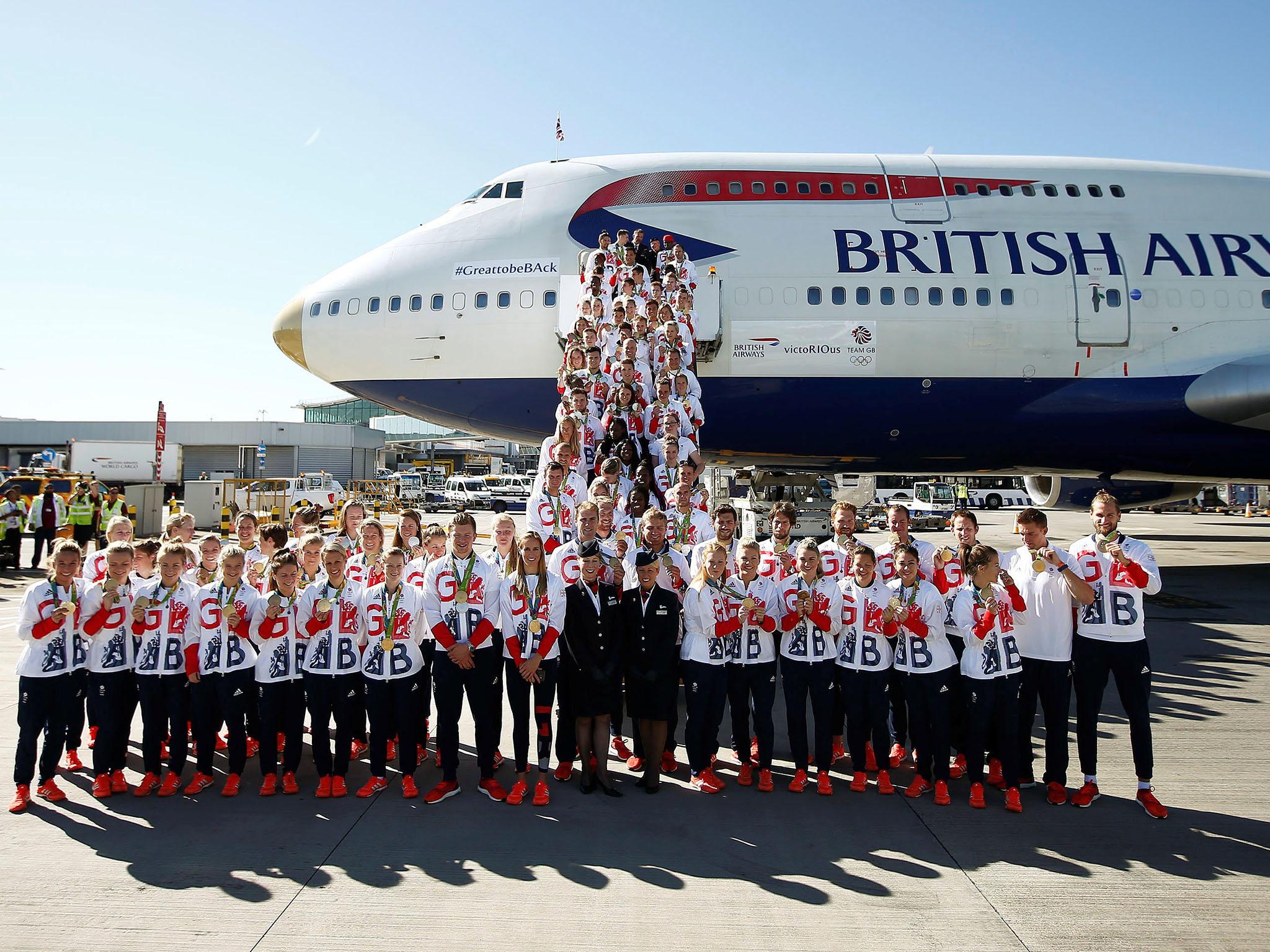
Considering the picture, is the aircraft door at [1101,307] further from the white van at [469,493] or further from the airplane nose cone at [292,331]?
the white van at [469,493]

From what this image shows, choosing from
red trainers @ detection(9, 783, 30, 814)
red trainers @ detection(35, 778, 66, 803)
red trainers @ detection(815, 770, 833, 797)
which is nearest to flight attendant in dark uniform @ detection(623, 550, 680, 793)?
red trainers @ detection(815, 770, 833, 797)

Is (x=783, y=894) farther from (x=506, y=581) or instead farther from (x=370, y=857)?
(x=506, y=581)

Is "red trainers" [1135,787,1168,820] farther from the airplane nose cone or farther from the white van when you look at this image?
the white van

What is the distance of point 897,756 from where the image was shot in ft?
19.0

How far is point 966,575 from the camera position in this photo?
17.8 feet

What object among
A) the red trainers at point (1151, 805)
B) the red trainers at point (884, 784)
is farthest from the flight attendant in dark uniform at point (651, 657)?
the red trainers at point (1151, 805)

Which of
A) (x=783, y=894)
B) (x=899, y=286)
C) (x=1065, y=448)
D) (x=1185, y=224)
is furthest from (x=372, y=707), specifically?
(x=1185, y=224)

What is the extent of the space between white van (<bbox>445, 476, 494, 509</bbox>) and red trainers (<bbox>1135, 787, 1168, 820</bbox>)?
3940 cm

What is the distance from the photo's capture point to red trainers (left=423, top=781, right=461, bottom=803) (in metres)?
5.02

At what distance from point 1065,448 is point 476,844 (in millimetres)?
12805

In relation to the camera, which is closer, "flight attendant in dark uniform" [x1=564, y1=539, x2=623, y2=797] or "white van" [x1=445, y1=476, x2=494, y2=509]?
"flight attendant in dark uniform" [x1=564, y1=539, x2=623, y2=797]

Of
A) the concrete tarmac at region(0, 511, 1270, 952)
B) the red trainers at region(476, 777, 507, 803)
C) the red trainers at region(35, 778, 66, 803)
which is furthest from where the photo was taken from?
the red trainers at region(476, 777, 507, 803)

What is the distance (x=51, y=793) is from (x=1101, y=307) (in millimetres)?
15000

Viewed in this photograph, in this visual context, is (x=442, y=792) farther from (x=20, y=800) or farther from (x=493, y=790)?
(x=20, y=800)
